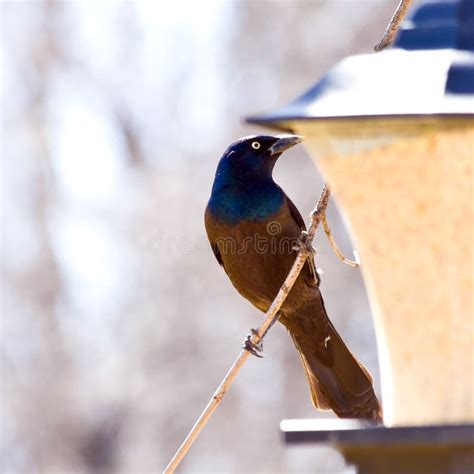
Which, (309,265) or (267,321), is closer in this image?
(267,321)

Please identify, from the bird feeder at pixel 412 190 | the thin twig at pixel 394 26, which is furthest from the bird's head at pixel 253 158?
the bird feeder at pixel 412 190

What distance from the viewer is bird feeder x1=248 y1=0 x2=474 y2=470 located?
253cm

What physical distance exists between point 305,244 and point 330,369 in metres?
1.05

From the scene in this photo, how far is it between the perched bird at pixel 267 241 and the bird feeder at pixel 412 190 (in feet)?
10.1

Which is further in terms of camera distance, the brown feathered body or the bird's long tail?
the brown feathered body

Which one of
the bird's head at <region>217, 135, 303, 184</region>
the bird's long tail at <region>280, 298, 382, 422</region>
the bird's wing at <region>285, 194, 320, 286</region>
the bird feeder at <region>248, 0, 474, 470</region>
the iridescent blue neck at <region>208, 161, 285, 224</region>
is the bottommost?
the bird's long tail at <region>280, 298, 382, 422</region>

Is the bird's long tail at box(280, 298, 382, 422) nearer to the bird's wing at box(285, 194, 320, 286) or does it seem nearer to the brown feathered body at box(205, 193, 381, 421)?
the brown feathered body at box(205, 193, 381, 421)

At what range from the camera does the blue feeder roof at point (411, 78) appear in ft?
8.07

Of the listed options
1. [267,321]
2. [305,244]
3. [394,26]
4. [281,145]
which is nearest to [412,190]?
[394,26]

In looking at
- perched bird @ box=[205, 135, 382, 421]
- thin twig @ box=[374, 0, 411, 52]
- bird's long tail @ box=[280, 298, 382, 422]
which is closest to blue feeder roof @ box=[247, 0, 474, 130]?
thin twig @ box=[374, 0, 411, 52]

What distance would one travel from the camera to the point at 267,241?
20.1ft

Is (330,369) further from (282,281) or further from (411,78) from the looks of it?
(411,78)

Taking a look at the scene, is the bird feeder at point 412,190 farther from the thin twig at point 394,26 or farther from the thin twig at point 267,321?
the thin twig at point 394,26

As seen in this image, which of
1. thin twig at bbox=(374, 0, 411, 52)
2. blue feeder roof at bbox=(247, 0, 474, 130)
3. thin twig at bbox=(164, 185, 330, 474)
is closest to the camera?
blue feeder roof at bbox=(247, 0, 474, 130)
